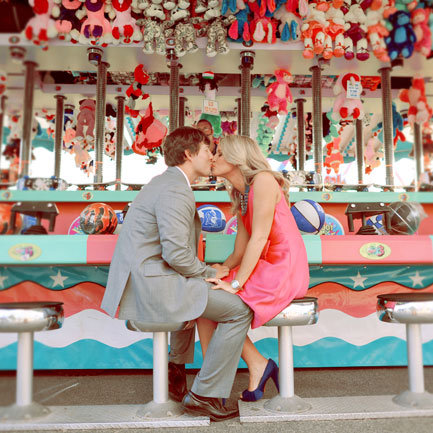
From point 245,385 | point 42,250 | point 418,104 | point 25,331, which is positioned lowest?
point 245,385

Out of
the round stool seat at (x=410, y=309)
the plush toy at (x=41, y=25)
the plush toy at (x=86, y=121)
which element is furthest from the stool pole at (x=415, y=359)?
the plush toy at (x=86, y=121)

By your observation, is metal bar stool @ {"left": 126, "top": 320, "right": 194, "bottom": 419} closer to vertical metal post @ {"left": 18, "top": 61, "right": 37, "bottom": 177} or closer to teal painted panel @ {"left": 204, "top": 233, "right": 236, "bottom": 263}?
teal painted panel @ {"left": 204, "top": 233, "right": 236, "bottom": 263}

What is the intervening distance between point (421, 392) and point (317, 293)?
85 centimetres

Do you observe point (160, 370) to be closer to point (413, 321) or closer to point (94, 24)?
point (413, 321)

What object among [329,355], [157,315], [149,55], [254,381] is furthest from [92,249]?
[149,55]

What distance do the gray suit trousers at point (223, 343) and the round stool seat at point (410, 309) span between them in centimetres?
63

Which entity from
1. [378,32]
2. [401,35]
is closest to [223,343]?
[401,35]

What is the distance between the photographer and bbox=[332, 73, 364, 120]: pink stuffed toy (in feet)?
11.9

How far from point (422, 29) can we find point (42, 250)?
1.86 meters

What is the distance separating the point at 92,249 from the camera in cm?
195

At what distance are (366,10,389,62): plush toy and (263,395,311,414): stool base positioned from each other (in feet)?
5.53

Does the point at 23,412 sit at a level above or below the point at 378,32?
below

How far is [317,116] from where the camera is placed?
3.56 metres

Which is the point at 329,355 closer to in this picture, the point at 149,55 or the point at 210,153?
the point at 210,153
